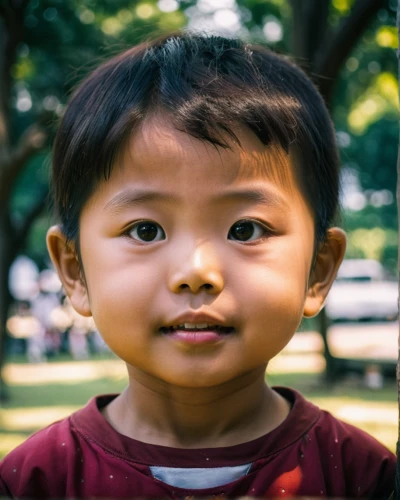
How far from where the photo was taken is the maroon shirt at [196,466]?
1.87m

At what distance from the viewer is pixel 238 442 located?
1983mm

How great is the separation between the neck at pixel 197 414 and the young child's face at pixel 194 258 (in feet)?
0.54

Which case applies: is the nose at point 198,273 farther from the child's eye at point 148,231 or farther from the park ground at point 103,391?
the park ground at point 103,391

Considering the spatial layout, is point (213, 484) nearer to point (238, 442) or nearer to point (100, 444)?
point (238, 442)

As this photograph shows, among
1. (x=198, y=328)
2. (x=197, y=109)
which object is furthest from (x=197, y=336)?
(x=197, y=109)

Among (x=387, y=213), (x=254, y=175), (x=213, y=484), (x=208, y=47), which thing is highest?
(x=208, y=47)

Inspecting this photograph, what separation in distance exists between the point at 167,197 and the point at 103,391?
36.5 ft

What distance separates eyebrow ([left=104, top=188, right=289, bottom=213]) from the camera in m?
1.74

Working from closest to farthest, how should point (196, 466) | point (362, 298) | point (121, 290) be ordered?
point (121, 290) < point (196, 466) < point (362, 298)

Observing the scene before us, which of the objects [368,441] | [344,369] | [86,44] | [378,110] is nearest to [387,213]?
[378,110]

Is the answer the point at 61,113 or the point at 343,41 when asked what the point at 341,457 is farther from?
the point at 343,41

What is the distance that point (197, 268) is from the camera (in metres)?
1.66

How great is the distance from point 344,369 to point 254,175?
13161 mm

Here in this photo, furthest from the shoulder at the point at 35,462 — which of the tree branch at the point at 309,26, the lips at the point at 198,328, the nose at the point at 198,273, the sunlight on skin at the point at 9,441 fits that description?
the sunlight on skin at the point at 9,441
